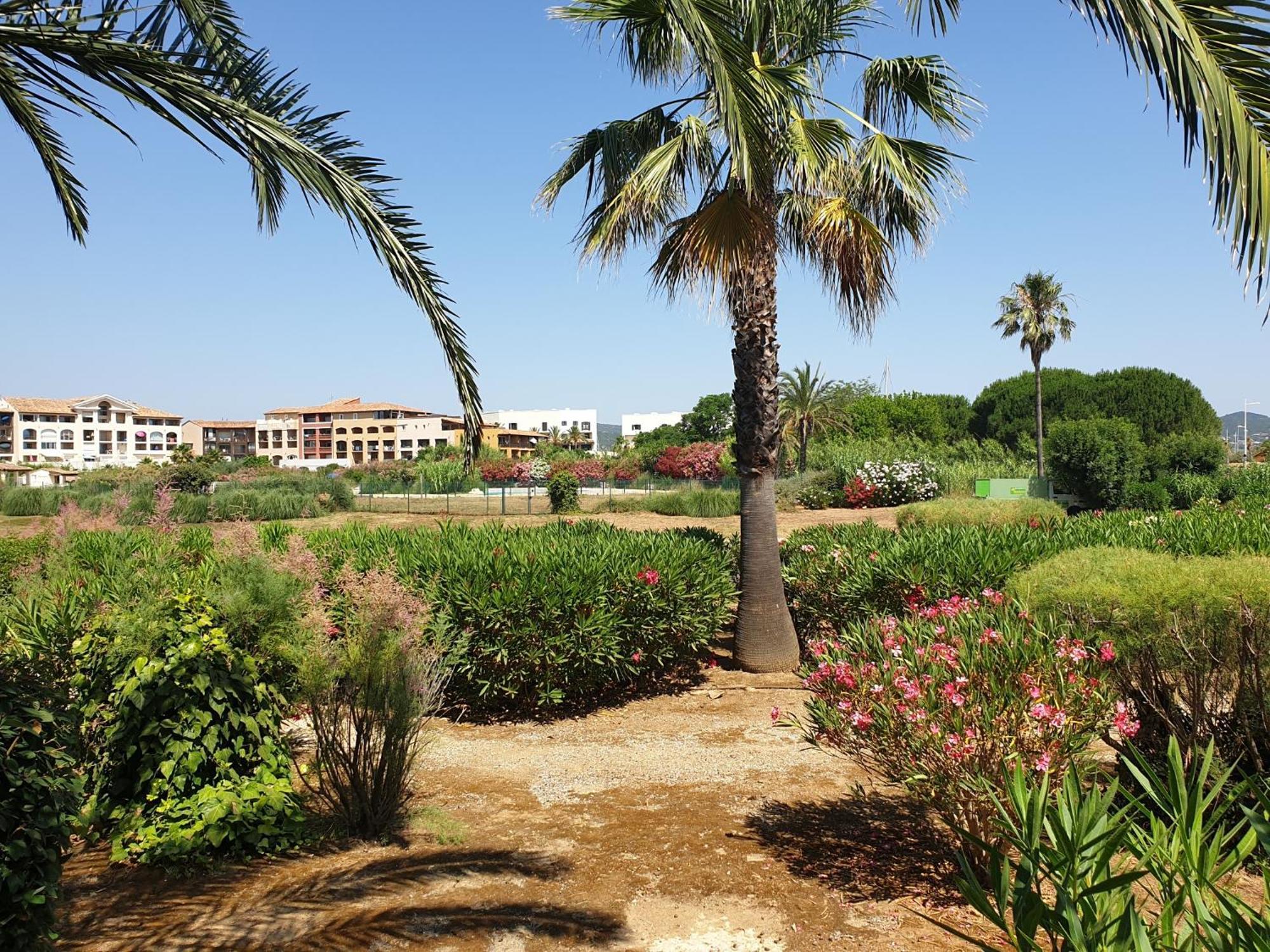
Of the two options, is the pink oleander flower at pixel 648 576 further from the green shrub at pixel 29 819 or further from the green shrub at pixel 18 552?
the green shrub at pixel 18 552

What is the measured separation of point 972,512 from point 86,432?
12109 centimetres

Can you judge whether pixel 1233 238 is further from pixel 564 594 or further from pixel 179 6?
pixel 179 6

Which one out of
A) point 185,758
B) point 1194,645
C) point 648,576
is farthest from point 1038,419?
point 185,758

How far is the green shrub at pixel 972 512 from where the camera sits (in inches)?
796

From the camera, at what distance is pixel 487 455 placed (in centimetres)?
6169

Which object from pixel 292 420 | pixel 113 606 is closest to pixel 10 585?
pixel 113 606

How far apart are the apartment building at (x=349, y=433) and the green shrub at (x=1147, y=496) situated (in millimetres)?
87662

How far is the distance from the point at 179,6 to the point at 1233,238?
19.7 ft

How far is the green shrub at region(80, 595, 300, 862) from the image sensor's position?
13.8 feet

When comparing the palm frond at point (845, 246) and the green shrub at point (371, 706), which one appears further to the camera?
the palm frond at point (845, 246)

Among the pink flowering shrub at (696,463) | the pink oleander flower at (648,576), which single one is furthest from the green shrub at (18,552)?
the pink flowering shrub at (696,463)

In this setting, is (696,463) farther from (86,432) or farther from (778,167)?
(86,432)

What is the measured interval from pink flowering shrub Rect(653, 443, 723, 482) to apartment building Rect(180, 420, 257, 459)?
94235 millimetres

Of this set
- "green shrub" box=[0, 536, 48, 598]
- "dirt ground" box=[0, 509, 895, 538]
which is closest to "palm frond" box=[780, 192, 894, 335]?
"green shrub" box=[0, 536, 48, 598]
